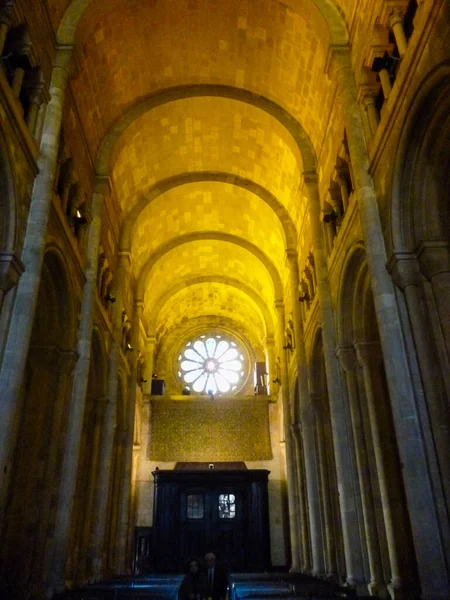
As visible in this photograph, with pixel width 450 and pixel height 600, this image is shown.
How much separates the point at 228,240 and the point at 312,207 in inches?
340

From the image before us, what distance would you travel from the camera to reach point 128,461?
1772cm

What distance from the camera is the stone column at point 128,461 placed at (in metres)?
16.7

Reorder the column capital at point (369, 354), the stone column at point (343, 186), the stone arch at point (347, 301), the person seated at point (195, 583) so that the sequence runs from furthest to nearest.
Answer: the person seated at point (195, 583) → the stone column at point (343, 186) → the stone arch at point (347, 301) → the column capital at point (369, 354)

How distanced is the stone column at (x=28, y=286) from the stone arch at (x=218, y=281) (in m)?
14.9

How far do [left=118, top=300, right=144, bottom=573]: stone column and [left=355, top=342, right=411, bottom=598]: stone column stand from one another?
388 inches

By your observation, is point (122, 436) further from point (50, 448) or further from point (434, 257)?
point (434, 257)

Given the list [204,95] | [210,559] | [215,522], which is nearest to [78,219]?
[204,95]

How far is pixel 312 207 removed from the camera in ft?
45.7

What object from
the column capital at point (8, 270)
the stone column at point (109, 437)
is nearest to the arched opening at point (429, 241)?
the column capital at point (8, 270)

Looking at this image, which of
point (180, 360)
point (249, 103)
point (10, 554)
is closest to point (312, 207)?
point (249, 103)

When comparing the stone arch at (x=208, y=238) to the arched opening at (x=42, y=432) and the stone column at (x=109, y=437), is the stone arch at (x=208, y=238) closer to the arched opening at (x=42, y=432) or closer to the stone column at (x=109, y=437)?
the stone column at (x=109, y=437)

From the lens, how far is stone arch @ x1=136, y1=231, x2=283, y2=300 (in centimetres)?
2067

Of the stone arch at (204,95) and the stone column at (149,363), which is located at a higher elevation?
the stone arch at (204,95)

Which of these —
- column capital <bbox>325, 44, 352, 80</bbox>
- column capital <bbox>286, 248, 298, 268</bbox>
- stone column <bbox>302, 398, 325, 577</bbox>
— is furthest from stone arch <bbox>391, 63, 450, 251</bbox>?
column capital <bbox>286, 248, 298, 268</bbox>
